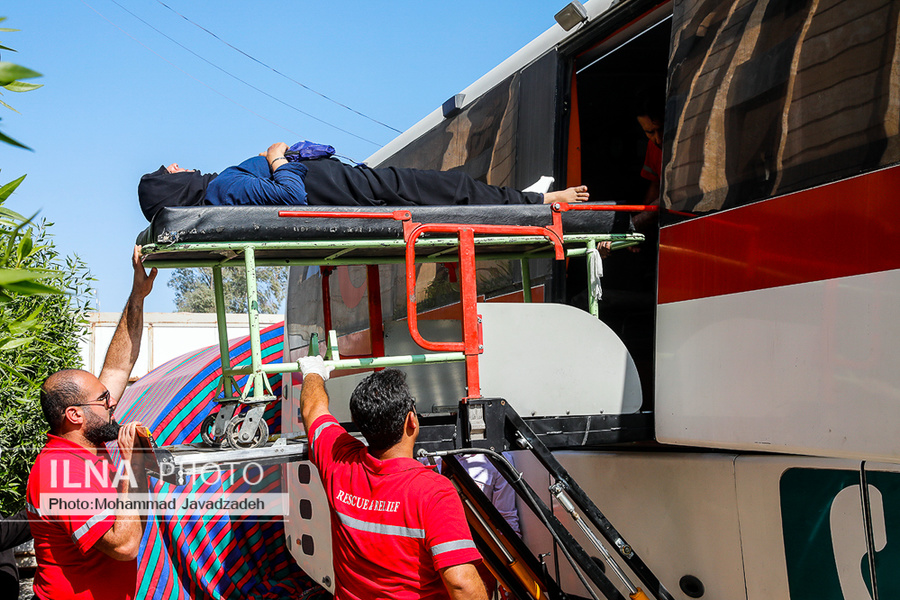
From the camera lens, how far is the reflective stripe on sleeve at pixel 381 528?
249 cm

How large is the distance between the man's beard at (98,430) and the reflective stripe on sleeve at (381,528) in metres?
1.19

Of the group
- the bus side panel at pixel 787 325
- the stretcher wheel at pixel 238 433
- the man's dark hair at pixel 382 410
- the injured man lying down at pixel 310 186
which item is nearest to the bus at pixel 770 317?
the bus side panel at pixel 787 325

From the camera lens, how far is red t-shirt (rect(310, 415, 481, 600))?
8.04ft

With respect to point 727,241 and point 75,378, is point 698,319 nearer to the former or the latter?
point 727,241

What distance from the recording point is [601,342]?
Answer: 134 inches

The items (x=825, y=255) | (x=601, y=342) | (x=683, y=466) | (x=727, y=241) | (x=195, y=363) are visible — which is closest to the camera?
Result: (x=825, y=255)

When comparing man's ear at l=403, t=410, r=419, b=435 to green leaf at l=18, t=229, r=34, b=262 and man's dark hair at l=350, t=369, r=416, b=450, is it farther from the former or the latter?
green leaf at l=18, t=229, r=34, b=262

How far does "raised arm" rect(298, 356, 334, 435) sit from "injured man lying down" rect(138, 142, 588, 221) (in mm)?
742

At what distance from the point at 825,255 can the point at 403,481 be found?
5.03 ft

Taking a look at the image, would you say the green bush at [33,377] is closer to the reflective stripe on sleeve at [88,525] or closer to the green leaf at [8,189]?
the reflective stripe on sleeve at [88,525]

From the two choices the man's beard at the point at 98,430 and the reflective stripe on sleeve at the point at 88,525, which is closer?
the reflective stripe on sleeve at the point at 88,525

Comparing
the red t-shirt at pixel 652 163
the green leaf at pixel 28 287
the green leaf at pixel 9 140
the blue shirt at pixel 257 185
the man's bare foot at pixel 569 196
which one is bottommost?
the green leaf at pixel 28 287

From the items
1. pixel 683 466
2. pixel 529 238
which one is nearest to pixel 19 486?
pixel 529 238

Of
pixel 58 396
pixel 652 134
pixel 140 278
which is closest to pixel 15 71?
pixel 58 396
